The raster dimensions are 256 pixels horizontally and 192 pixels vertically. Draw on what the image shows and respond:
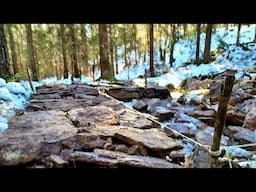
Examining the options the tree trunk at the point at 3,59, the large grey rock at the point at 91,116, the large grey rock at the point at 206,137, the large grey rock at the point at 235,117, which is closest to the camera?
the large grey rock at the point at 91,116

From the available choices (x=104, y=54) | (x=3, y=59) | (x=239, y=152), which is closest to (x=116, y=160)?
(x=239, y=152)

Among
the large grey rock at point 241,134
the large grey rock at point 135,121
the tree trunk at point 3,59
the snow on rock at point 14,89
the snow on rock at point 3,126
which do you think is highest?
the tree trunk at point 3,59

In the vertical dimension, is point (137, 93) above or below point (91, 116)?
below

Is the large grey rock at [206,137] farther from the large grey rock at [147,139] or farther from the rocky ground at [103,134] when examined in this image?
the large grey rock at [147,139]

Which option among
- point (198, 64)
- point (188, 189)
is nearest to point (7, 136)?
point (188, 189)

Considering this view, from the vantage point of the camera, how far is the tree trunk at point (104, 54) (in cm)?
677

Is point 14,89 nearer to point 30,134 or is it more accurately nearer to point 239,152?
point 30,134

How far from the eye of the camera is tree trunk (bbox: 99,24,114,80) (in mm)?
6773

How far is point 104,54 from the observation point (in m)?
6.88

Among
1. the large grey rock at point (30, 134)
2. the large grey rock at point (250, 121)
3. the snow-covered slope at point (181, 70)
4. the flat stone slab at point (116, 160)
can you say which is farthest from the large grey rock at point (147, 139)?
the large grey rock at point (250, 121)

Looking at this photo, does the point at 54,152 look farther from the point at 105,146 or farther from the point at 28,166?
the point at 105,146

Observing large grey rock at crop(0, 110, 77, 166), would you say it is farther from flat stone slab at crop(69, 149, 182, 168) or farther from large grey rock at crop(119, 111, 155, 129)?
large grey rock at crop(119, 111, 155, 129)

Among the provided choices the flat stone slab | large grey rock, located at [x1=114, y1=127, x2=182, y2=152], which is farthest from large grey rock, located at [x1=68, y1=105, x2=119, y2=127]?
the flat stone slab
